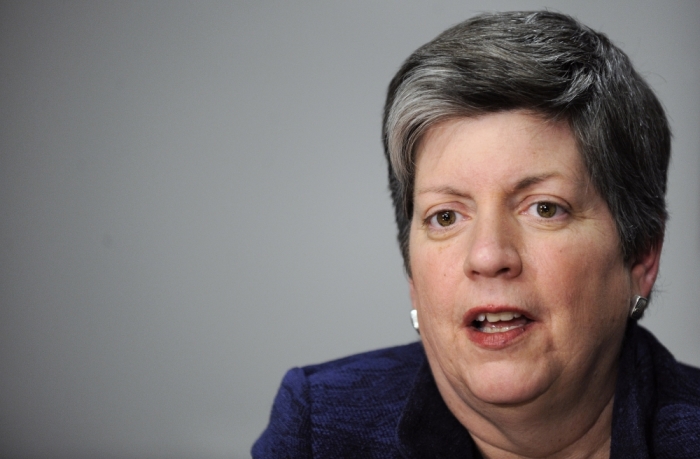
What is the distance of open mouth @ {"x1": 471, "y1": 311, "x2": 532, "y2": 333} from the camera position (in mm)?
1529

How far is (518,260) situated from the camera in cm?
150

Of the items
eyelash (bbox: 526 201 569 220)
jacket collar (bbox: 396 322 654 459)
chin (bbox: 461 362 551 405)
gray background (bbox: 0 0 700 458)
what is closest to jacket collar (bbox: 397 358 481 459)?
jacket collar (bbox: 396 322 654 459)

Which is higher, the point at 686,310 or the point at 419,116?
the point at 419,116

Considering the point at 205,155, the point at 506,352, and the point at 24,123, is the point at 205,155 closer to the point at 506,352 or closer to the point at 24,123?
the point at 24,123

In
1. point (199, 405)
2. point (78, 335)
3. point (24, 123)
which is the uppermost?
point (24, 123)

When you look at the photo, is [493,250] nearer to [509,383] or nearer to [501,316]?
[501,316]

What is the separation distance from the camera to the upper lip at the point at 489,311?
59.2 inches

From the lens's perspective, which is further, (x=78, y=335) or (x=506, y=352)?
(x=78, y=335)

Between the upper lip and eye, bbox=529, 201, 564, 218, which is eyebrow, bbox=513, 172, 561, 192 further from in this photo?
the upper lip

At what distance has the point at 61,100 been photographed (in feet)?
11.5

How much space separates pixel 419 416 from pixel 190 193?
203cm

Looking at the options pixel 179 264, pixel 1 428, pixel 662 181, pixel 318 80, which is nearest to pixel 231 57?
pixel 318 80

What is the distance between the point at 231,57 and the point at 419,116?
2039 mm

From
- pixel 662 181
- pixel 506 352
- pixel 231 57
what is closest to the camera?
pixel 506 352
